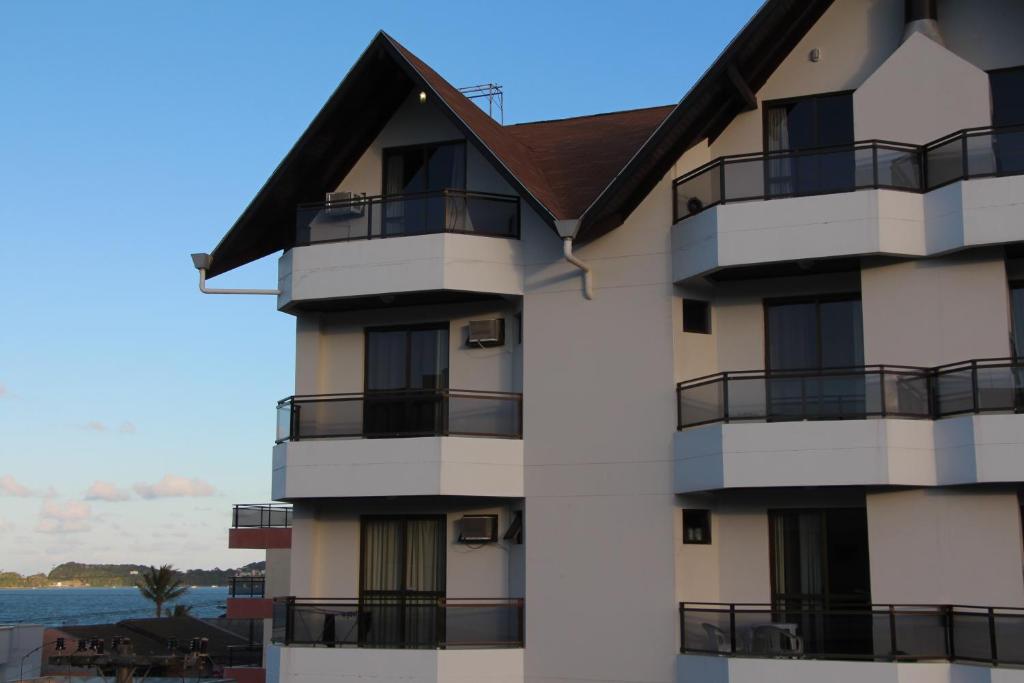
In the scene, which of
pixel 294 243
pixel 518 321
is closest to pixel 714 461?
pixel 518 321

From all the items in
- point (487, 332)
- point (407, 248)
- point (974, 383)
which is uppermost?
point (407, 248)

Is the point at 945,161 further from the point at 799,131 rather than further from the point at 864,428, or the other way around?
the point at 864,428

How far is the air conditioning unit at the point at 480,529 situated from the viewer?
69.2 ft

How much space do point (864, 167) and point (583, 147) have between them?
622 centimetres

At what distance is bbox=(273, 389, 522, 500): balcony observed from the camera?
20.4 m

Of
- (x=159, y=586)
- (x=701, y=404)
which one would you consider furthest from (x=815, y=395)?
(x=159, y=586)

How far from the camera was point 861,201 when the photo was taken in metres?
18.8

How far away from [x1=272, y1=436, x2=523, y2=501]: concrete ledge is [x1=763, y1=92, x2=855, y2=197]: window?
5.84m

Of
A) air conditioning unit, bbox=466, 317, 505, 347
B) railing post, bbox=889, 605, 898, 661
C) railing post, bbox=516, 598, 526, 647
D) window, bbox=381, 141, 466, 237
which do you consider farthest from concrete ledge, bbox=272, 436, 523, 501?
railing post, bbox=889, 605, 898, 661

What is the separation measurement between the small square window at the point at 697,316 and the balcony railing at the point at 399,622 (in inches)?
202

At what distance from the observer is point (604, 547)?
65.0 ft

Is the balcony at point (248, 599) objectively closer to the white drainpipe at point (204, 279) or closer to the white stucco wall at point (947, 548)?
the white drainpipe at point (204, 279)

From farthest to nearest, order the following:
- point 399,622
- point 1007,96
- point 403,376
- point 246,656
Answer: point 246,656, point 403,376, point 399,622, point 1007,96

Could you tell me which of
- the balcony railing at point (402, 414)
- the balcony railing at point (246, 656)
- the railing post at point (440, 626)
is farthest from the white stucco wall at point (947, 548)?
the balcony railing at point (246, 656)
